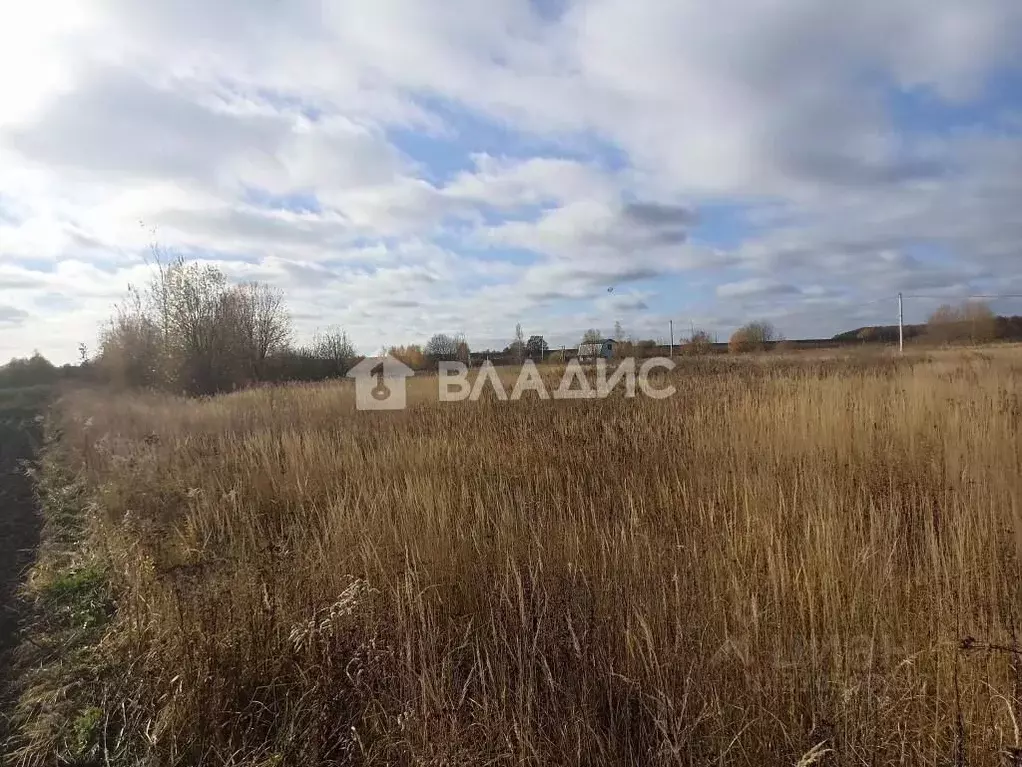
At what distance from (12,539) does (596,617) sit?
5.64 m

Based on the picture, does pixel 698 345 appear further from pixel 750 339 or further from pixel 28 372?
pixel 28 372

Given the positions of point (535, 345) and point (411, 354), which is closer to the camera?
point (535, 345)

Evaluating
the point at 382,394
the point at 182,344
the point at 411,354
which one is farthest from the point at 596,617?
the point at 411,354

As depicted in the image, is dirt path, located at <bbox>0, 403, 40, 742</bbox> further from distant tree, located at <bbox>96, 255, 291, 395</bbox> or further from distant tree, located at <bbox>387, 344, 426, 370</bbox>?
distant tree, located at <bbox>387, 344, 426, 370</bbox>

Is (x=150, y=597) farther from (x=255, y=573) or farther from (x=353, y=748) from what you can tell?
(x=353, y=748)

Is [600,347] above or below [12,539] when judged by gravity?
above

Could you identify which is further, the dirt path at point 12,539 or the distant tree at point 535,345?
the distant tree at point 535,345

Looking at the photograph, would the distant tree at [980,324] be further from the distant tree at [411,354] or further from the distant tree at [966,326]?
the distant tree at [411,354]

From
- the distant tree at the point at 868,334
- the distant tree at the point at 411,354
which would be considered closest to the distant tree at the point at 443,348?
the distant tree at the point at 411,354

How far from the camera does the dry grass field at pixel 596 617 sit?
1592 millimetres

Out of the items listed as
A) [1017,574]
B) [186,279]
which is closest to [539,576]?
[1017,574]

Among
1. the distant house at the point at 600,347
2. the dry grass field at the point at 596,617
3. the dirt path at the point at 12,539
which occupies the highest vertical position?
the distant house at the point at 600,347

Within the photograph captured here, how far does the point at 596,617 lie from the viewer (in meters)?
2.13

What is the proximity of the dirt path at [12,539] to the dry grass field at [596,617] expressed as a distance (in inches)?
15.0
